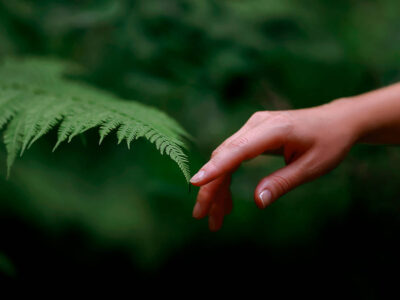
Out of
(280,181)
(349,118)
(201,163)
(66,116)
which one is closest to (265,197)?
(280,181)

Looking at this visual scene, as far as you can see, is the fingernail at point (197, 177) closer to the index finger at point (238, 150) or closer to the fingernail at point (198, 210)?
the index finger at point (238, 150)

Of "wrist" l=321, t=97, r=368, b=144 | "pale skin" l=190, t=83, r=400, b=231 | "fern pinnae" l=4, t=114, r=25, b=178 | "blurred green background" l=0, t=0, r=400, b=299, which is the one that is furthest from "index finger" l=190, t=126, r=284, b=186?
"blurred green background" l=0, t=0, r=400, b=299

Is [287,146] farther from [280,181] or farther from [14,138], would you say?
[14,138]

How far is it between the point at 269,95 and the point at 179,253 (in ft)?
2.67

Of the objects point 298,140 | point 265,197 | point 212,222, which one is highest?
point 298,140

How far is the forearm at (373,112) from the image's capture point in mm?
703

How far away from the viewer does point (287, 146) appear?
66 centimetres

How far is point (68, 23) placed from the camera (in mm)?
1556

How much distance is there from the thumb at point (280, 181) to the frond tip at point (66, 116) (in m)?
0.16

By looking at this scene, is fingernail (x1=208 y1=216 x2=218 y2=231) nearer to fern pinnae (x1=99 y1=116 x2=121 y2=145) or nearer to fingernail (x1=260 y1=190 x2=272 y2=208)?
fingernail (x1=260 y1=190 x2=272 y2=208)

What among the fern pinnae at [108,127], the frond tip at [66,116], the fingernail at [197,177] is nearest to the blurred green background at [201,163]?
the frond tip at [66,116]

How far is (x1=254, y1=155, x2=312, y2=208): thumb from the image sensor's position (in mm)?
606

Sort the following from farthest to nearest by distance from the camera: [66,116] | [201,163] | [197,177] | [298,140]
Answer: [201,163] < [66,116] < [298,140] < [197,177]

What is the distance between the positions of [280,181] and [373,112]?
283 millimetres
